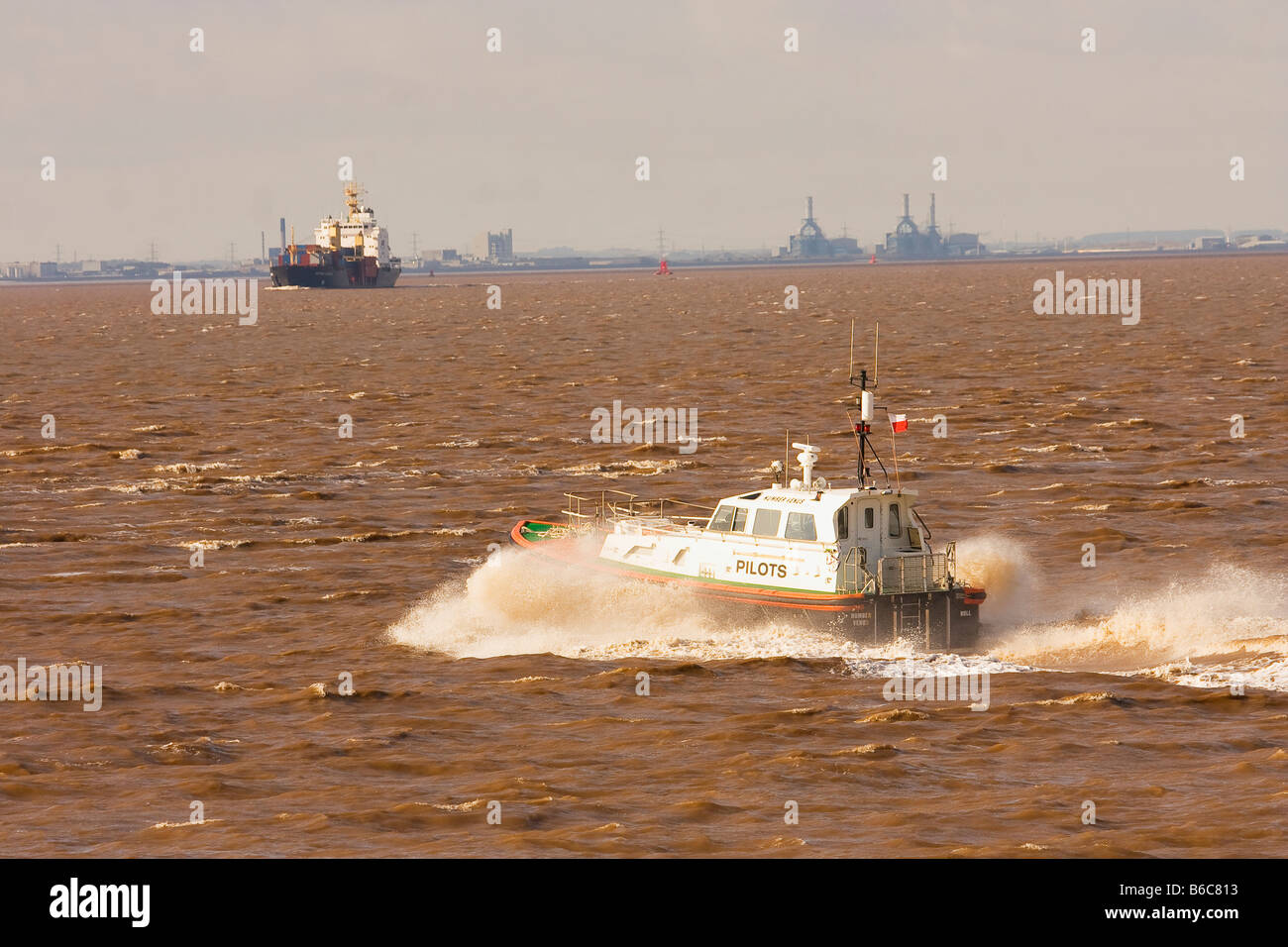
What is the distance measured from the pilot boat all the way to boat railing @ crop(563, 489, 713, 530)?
1.11 m

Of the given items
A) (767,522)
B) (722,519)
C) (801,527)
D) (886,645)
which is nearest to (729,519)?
(722,519)

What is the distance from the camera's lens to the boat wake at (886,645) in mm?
28641

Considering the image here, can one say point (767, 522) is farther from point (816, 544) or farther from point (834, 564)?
point (834, 564)

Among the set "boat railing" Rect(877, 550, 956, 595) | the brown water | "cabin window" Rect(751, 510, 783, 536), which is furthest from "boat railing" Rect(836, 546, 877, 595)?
"cabin window" Rect(751, 510, 783, 536)

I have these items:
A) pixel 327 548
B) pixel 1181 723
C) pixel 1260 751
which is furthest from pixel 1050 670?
pixel 327 548

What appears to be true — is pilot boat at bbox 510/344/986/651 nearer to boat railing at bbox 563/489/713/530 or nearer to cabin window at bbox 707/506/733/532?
cabin window at bbox 707/506/733/532

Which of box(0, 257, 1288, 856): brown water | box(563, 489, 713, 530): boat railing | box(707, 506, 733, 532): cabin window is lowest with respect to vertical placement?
box(0, 257, 1288, 856): brown water

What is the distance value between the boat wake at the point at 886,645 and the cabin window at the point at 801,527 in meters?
1.58

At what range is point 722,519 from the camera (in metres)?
31.3

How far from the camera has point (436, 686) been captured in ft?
91.1

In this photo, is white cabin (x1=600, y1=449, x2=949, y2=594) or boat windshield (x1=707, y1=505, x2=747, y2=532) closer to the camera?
white cabin (x1=600, y1=449, x2=949, y2=594)

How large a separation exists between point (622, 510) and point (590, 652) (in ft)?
15.3

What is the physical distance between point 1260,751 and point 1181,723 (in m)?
1.75

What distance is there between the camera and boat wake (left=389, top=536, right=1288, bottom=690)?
1128 inches
